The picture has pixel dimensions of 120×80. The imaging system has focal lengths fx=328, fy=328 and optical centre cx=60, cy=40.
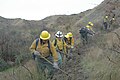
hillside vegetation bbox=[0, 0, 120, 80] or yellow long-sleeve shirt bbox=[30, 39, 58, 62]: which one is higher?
yellow long-sleeve shirt bbox=[30, 39, 58, 62]

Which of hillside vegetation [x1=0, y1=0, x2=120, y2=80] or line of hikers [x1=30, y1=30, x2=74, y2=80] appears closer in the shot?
hillside vegetation [x1=0, y1=0, x2=120, y2=80]

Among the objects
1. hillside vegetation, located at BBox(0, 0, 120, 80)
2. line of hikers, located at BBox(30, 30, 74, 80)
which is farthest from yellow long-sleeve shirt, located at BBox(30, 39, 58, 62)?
hillside vegetation, located at BBox(0, 0, 120, 80)

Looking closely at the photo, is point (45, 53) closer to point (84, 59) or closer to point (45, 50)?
point (45, 50)

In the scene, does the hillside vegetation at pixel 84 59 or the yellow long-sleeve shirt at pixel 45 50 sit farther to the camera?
the yellow long-sleeve shirt at pixel 45 50

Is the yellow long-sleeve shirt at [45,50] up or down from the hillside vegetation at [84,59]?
up

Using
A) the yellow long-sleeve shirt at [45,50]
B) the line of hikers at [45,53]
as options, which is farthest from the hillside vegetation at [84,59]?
the yellow long-sleeve shirt at [45,50]

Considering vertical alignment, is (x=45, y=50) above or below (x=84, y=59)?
above

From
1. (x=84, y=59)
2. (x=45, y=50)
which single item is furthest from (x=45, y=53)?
(x=84, y=59)

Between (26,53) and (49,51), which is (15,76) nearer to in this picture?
(49,51)

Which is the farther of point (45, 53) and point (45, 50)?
point (45, 53)

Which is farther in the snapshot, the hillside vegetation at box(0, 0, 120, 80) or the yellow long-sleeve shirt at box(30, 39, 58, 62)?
the yellow long-sleeve shirt at box(30, 39, 58, 62)

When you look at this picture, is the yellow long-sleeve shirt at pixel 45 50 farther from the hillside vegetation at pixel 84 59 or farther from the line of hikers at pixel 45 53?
the hillside vegetation at pixel 84 59

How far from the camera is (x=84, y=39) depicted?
58.8 feet

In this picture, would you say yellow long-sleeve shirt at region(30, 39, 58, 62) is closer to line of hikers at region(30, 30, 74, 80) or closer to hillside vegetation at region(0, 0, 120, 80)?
line of hikers at region(30, 30, 74, 80)
